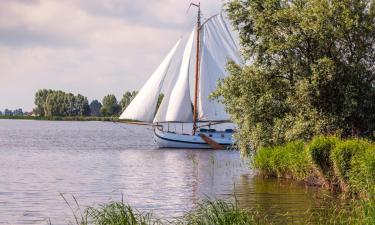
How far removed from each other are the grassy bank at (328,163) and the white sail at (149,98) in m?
33.6

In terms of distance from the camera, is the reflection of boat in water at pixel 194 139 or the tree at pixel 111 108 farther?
the tree at pixel 111 108

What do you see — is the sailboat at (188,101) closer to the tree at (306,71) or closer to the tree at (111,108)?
the tree at (306,71)

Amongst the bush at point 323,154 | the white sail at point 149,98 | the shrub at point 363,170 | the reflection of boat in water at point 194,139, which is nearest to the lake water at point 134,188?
Result: the bush at point 323,154

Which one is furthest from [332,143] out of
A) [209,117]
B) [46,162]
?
[209,117]

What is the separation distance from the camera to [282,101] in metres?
31.0

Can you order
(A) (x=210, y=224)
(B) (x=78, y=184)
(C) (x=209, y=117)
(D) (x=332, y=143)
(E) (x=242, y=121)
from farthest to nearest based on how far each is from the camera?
(C) (x=209, y=117), (E) (x=242, y=121), (B) (x=78, y=184), (D) (x=332, y=143), (A) (x=210, y=224)

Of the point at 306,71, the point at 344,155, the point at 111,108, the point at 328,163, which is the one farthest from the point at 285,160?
the point at 111,108

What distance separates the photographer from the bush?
23.4 meters

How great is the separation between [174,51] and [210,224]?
52.8 m

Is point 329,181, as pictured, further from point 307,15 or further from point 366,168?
point 307,15

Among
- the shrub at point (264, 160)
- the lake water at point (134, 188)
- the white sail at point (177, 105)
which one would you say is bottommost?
the lake water at point (134, 188)

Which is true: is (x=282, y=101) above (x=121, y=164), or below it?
above

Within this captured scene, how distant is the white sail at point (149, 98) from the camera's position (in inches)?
2462

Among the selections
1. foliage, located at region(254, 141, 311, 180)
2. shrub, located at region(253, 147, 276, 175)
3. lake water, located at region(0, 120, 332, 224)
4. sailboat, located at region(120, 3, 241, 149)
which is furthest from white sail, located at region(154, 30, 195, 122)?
shrub, located at region(253, 147, 276, 175)
